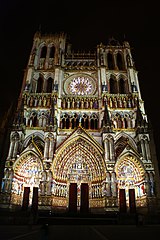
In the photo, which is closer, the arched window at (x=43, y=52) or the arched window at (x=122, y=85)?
the arched window at (x=122, y=85)

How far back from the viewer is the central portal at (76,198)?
56.8 feet

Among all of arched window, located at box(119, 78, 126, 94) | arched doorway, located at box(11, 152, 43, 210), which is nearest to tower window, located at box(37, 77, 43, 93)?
arched doorway, located at box(11, 152, 43, 210)

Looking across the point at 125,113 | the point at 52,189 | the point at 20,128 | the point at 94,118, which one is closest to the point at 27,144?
the point at 20,128

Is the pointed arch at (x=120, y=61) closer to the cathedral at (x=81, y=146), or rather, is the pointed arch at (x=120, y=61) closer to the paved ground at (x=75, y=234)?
the cathedral at (x=81, y=146)

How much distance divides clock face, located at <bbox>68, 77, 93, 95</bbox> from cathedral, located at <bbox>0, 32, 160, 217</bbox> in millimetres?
137

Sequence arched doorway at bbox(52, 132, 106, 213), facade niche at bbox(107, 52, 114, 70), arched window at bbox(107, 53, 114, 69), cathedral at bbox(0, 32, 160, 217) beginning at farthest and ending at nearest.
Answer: arched window at bbox(107, 53, 114, 69), facade niche at bbox(107, 52, 114, 70), arched doorway at bbox(52, 132, 106, 213), cathedral at bbox(0, 32, 160, 217)

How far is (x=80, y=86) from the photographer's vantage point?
80.3 ft

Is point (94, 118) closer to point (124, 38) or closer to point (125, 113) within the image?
point (125, 113)

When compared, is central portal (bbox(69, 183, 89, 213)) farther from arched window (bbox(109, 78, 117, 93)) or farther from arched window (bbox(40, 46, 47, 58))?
arched window (bbox(40, 46, 47, 58))

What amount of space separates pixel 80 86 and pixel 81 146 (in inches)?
354

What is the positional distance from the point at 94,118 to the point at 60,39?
50.8ft

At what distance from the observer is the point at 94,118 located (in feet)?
71.0

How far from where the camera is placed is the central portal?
56.8ft

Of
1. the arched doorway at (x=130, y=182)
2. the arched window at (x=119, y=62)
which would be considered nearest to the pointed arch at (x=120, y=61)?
the arched window at (x=119, y=62)
